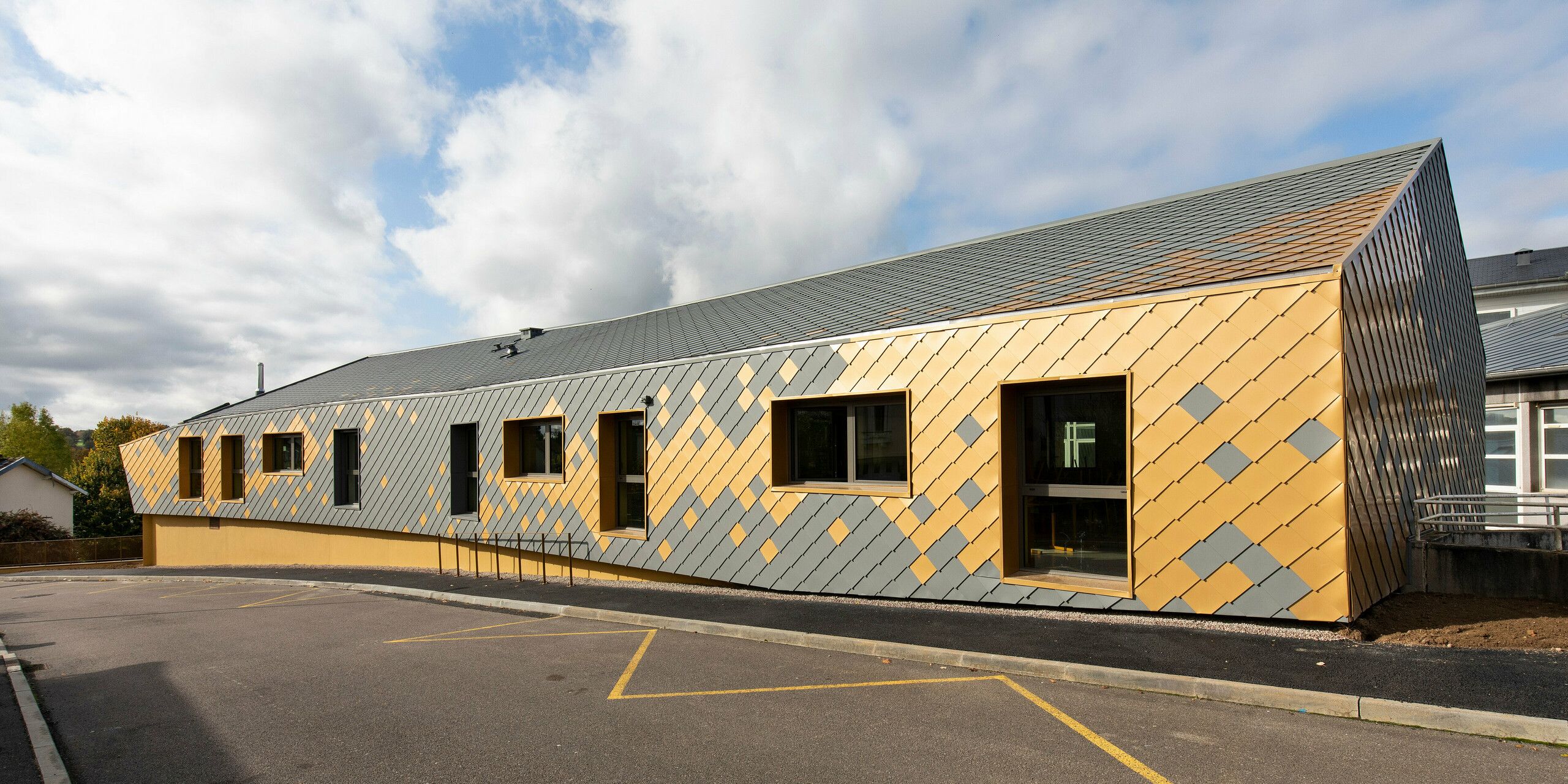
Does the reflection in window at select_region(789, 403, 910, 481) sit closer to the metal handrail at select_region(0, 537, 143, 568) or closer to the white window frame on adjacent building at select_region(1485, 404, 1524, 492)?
the white window frame on adjacent building at select_region(1485, 404, 1524, 492)

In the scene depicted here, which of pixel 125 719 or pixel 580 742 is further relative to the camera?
pixel 125 719

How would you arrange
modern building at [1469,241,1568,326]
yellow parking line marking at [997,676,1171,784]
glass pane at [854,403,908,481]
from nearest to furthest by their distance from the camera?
yellow parking line marking at [997,676,1171,784] < glass pane at [854,403,908,481] < modern building at [1469,241,1568,326]

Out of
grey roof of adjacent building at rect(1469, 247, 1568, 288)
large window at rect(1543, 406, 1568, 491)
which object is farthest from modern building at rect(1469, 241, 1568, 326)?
large window at rect(1543, 406, 1568, 491)

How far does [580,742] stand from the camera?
16.4 ft

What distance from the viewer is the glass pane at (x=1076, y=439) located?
311 inches

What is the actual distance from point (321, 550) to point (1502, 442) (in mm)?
28156

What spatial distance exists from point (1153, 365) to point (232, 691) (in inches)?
369

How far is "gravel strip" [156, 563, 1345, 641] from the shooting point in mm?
6828

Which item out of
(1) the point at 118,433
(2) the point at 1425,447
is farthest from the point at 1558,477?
(1) the point at 118,433

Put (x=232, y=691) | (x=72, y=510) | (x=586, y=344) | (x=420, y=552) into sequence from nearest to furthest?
1. (x=232, y=691)
2. (x=420, y=552)
3. (x=586, y=344)
4. (x=72, y=510)

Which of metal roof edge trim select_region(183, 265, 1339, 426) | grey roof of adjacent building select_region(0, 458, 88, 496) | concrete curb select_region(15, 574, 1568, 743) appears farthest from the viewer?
grey roof of adjacent building select_region(0, 458, 88, 496)

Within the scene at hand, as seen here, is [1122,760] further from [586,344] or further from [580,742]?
[586,344]

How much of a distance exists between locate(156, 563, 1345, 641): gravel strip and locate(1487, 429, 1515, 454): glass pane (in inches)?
503

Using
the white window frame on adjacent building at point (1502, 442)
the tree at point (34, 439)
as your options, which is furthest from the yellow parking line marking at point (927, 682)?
the tree at point (34, 439)
